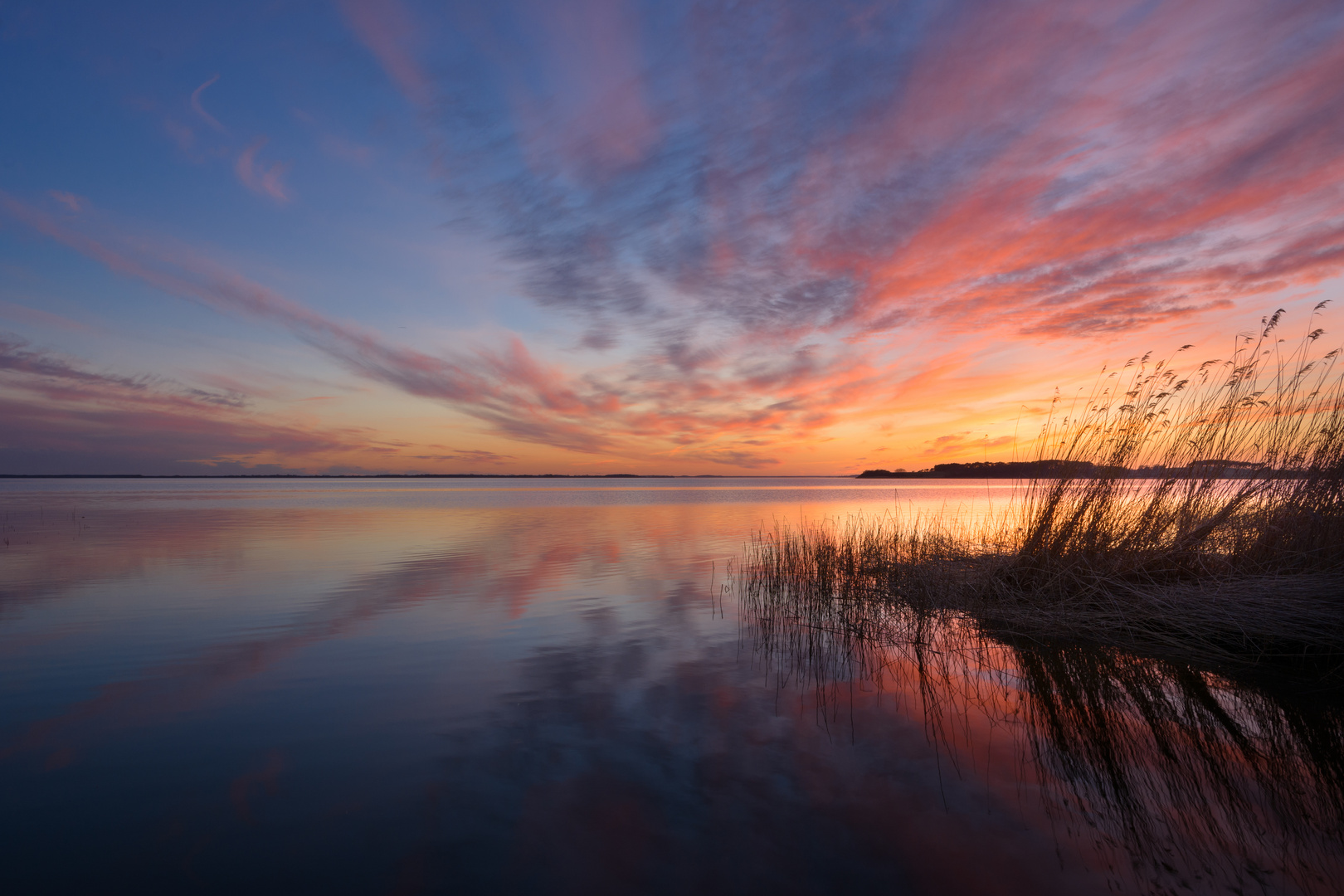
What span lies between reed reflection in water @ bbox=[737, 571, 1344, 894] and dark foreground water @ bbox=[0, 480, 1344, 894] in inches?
1.1

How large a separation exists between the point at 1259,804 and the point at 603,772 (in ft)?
16.3

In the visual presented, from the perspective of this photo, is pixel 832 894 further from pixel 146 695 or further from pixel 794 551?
pixel 794 551

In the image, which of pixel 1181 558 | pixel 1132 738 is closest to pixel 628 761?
pixel 1132 738

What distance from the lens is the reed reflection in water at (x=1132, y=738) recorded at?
3.84 metres

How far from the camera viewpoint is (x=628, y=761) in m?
5.36

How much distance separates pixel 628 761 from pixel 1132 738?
4718 mm

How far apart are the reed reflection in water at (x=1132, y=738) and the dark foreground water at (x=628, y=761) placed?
0.09ft

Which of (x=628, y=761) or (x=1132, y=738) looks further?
(x=1132, y=738)

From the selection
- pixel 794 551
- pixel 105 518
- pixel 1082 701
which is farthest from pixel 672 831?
pixel 105 518

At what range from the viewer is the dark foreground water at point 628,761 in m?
3.90

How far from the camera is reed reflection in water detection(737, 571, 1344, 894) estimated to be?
151 inches

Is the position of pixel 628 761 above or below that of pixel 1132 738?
below

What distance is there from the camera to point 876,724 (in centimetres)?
610

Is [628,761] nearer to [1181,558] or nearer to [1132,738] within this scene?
[1132,738]
